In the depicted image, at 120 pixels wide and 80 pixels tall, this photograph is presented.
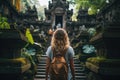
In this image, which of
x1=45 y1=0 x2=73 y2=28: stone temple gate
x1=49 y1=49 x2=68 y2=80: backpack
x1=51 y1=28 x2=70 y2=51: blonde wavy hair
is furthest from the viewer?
x1=45 y1=0 x2=73 y2=28: stone temple gate

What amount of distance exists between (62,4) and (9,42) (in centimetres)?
3767

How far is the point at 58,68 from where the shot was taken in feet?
19.4

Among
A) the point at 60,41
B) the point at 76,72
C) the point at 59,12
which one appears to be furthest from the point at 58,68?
the point at 59,12

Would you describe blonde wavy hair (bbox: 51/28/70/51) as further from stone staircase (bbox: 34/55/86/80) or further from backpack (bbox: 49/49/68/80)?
stone staircase (bbox: 34/55/86/80)

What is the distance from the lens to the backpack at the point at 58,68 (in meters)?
5.90

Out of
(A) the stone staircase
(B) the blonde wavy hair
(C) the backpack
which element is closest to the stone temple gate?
(A) the stone staircase

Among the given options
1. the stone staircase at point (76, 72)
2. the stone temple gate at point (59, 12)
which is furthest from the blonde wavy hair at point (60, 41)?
the stone temple gate at point (59, 12)

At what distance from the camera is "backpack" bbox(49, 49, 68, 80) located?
590cm

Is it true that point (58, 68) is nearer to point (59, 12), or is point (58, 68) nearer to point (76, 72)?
point (76, 72)

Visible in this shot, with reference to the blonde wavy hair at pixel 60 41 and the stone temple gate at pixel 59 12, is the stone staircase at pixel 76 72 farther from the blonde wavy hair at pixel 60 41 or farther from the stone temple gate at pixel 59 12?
the stone temple gate at pixel 59 12

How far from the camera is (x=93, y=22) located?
3997 centimetres

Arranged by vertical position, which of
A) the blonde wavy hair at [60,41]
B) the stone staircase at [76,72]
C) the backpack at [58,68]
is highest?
the blonde wavy hair at [60,41]

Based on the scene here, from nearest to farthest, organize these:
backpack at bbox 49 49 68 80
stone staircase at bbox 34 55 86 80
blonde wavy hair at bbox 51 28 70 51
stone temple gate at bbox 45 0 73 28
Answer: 1. backpack at bbox 49 49 68 80
2. blonde wavy hair at bbox 51 28 70 51
3. stone staircase at bbox 34 55 86 80
4. stone temple gate at bbox 45 0 73 28

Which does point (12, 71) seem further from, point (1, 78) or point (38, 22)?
point (38, 22)
